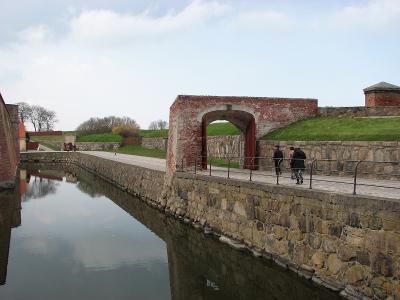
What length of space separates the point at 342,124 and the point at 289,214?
26.2 ft

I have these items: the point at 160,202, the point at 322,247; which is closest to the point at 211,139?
the point at 160,202

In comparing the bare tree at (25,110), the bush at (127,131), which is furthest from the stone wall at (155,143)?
the bare tree at (25,110)

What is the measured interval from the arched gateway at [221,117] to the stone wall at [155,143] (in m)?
25.3

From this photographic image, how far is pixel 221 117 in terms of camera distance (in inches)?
756

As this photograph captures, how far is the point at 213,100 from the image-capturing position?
17.3 meters

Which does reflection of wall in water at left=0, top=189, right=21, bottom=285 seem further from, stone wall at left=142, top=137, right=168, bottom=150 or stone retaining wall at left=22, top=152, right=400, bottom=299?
stone wall at left=142, top=137, right=168, bottom=150

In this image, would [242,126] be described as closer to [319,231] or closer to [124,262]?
[124,262]

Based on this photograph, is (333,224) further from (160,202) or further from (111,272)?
(160,202)

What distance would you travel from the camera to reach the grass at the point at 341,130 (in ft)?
46.1

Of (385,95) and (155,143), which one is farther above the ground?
(385,95)

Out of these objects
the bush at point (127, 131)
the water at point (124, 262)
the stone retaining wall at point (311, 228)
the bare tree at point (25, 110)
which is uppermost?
the bare tree at point (25, 110)

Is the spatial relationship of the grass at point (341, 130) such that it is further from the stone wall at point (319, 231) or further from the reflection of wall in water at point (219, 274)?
Result: the reflection of wall in water at point (219, 274)

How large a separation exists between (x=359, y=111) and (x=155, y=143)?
109 ft

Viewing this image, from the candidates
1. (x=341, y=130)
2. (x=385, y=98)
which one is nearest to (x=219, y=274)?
(x=341, y=130)
